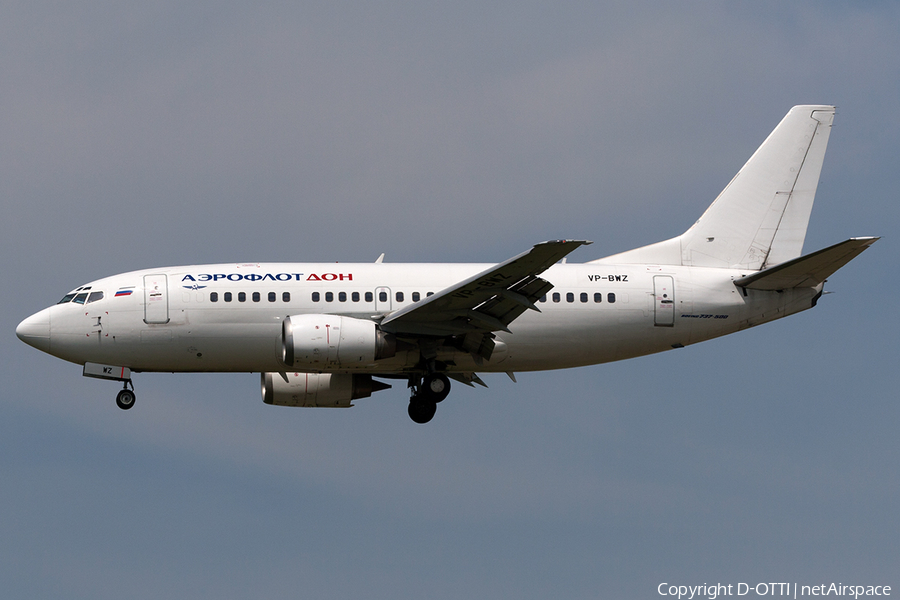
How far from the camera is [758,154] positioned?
134 ft

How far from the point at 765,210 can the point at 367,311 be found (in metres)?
13.7

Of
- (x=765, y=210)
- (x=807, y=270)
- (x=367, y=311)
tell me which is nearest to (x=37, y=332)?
(x=367, y=311)

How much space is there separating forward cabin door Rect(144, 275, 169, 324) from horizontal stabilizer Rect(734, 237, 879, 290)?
17242 millimetres

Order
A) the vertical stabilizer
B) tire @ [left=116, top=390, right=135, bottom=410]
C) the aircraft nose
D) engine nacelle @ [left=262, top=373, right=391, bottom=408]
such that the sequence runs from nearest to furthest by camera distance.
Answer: the aircraft nose
tire @ [left=116, top=390, right=135, bottom=410]
engine nacelle @ [left=262, top=373, right=391, bottom=408]
the vertical stabilizer

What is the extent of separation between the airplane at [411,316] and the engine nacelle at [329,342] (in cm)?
4

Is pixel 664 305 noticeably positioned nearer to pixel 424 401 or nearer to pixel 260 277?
pixel 424 401

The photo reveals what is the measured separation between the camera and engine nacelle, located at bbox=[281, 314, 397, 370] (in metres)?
34.5

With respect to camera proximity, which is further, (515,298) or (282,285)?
(282,285)

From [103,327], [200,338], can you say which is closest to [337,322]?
[200,338]

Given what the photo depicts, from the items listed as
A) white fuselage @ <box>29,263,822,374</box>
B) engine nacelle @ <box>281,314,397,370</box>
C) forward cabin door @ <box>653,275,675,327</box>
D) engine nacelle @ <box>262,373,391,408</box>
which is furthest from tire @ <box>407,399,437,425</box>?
forward cabin door @ <box>653,275,675,327</box>

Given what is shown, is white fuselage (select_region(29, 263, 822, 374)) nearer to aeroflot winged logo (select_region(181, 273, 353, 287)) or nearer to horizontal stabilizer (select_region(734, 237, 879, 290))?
aeroflot winged logo (select_region(181, 273, 353, 287))

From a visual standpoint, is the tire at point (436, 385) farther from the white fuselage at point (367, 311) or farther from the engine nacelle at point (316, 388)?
the engine nacelle at point (316, 388)

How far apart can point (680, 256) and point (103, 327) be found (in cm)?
1797

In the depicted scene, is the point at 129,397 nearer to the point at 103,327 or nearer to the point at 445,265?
the point at 103,327
